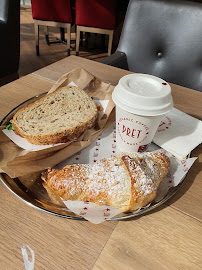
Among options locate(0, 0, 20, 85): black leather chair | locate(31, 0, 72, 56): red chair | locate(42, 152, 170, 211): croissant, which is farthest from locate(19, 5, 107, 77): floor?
locate(42, 152, 170, 211): croissant

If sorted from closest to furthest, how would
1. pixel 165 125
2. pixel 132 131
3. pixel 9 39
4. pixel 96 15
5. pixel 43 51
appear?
pixel 132 131
pixel 165 125
pixel 9 39
pixel 96 15
pixel 43 51

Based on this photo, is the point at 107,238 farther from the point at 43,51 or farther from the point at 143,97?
the point at 43,51

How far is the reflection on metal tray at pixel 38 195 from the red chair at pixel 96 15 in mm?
2460

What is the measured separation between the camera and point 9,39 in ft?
6.10

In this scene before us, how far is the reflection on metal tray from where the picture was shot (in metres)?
0.47

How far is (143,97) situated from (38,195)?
1.07 ft

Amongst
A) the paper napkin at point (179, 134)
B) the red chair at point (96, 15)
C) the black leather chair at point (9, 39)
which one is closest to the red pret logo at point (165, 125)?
the paper napkin at point (179, 134)

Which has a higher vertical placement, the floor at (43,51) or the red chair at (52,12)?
the red chair at (52,12)

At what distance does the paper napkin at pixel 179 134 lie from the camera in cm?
65

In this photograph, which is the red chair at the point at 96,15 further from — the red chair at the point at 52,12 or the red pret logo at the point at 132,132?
the red pret logo at the point at 132,132

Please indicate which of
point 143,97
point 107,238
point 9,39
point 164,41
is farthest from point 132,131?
point 9,39

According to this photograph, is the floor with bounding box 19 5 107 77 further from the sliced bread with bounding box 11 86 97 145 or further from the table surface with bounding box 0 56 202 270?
the table surface with bounding box 0 56 202 270

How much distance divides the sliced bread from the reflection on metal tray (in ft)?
0.49

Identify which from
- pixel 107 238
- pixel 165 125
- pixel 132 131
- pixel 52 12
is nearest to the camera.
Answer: pixel 107 238
